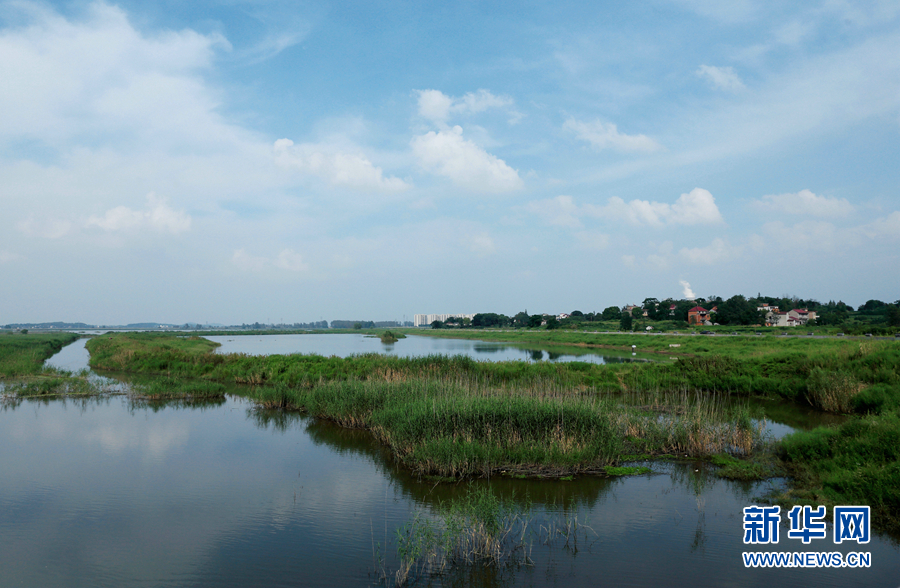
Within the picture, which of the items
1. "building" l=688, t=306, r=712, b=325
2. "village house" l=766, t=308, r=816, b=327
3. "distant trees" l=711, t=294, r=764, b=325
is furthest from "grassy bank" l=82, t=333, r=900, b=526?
"village house" l=766, t=308, r=816, b=327

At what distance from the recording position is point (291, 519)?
8.82 m

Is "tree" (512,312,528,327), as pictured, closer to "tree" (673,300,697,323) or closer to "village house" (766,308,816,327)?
"tree" (673,300,697,323)

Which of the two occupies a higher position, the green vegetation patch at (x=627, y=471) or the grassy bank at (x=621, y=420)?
the grassy bank at (x=621, y=420)

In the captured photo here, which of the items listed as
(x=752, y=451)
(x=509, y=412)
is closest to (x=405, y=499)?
(x=509, y=412)

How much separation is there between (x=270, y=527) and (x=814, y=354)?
24.9m

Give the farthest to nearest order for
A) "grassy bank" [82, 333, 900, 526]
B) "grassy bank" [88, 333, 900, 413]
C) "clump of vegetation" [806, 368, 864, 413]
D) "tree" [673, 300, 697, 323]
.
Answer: "tree" [673, 300, 697, 323], "grassy bank" [88, 333, 900, 413], "clump of vegetation" [806, 368, 864, 413], "grassy bank" [82, 333, 900, 526]

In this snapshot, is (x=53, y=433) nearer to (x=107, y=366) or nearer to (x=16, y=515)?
(x=16, y=515)

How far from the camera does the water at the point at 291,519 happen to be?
6836 mm

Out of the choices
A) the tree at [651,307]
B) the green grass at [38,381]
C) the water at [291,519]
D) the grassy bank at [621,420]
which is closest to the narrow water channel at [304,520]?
the water at [291,519]

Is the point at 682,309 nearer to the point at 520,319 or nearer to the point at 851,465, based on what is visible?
the point at 520,319

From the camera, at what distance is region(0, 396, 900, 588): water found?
269 inches

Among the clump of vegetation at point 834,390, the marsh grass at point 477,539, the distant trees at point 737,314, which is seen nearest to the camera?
the marsh grass at point 477,539

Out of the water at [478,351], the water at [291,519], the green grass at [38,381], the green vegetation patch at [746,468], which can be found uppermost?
the green grass at [38,381]

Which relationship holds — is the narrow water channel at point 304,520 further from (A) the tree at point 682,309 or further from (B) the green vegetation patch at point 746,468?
Answer: (A) the tree at point 682,309
